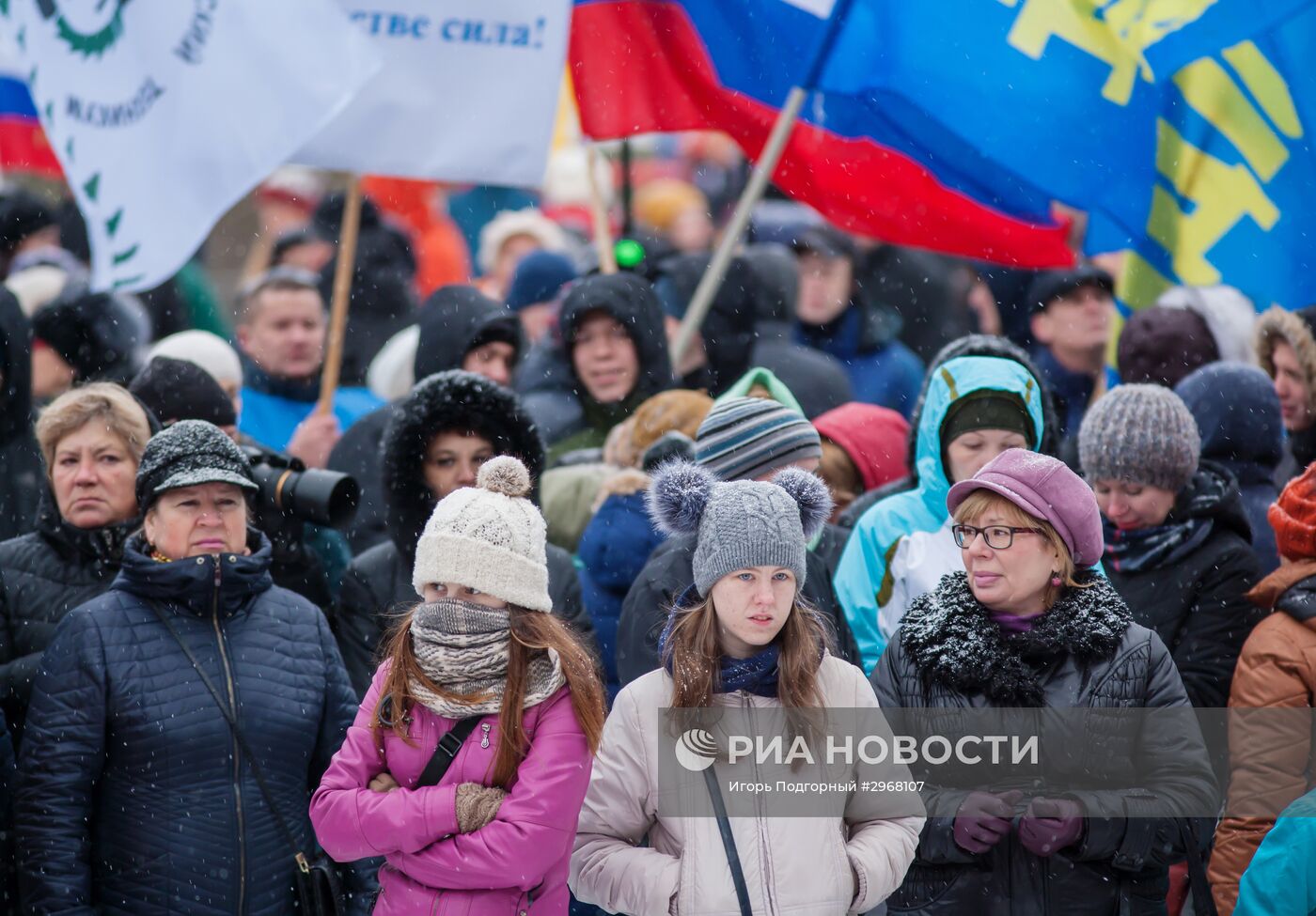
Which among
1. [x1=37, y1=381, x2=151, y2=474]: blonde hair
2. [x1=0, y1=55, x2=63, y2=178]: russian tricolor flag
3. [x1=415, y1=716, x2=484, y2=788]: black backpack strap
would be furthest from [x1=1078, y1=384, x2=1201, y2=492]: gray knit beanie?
[x1=0, y1=55, x2=63, y2=178]: russian tricolor flag

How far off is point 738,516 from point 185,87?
142 inches

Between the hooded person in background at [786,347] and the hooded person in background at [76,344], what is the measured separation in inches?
111

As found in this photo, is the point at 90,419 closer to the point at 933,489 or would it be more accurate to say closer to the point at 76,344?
the point at 76,344

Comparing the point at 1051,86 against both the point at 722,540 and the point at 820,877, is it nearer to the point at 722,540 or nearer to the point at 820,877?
the point at 722,540

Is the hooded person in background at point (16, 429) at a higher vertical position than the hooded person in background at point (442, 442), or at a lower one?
lower

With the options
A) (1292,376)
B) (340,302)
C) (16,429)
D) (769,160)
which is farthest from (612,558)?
(1292,376)

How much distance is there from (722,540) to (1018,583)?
76cm

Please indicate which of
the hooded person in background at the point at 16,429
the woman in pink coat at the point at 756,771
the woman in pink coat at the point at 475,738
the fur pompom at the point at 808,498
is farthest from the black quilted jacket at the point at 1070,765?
the hooded person in background at the point at 16,429

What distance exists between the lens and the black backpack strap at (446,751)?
3822 mm

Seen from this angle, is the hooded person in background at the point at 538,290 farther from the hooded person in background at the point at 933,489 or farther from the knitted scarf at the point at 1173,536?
the knitted scarf at the point at 1173,536

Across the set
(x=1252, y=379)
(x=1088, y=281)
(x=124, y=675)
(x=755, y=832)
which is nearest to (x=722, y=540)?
(x=755, y=832)

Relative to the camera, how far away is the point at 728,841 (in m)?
3.64

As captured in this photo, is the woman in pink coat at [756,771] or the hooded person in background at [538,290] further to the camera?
the hooded person in background at [538,290]

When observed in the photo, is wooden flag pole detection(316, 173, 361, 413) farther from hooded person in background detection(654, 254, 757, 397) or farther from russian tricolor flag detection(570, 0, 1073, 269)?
hooded person in background detection(654, 254, 757, 397)
